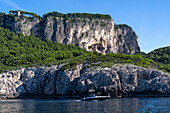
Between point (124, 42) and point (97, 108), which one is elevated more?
point (124, 42)

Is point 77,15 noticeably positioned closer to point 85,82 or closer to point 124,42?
point 124,42

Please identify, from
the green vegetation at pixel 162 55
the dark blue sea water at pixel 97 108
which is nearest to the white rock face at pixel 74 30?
the green vegetation at pixel 162 55

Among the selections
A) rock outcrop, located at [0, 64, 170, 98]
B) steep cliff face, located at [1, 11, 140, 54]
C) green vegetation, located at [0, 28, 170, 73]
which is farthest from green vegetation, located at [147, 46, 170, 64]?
rock outcrop, located at [0, 64, 170, 98]

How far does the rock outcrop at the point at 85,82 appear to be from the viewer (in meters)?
85.7

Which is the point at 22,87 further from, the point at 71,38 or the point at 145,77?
the point at 71,38

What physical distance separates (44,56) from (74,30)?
47.5 meters

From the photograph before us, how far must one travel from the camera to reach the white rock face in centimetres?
16675

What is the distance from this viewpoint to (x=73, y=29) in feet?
566

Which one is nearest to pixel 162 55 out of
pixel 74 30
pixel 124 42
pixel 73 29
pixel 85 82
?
pixel 124 42

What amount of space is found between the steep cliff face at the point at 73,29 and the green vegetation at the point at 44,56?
312 inches

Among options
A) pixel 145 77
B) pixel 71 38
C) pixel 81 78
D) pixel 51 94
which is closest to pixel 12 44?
pixel 71 38

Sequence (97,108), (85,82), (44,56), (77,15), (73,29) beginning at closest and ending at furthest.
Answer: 1. (97,108)
2. (85,82)
3. (44,56)
4. (73,29)
5. (77,15)

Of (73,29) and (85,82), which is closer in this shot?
(85,82)

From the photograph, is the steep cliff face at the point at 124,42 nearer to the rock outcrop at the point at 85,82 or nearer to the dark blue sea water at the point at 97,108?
the rock outcrop at the point at 85,82
